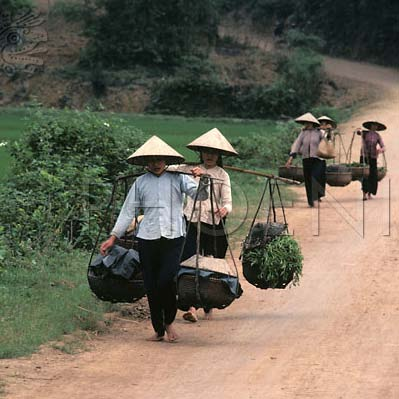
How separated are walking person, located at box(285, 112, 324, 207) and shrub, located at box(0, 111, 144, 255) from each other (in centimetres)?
258

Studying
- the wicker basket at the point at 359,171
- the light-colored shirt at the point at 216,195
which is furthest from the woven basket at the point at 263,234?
the wicker basket at the point at 359,171

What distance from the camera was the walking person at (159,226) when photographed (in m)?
8.01

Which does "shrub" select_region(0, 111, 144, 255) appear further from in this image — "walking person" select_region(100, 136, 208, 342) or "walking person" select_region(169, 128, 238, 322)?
"walking person" select_region(100, 136, 208, 342)

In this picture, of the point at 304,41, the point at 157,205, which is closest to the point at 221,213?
the point at 157,205

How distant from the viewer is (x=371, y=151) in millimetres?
17641

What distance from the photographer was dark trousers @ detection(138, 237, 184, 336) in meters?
8.01

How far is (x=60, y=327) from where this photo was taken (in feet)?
27.1

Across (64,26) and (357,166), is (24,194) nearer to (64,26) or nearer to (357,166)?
(357,166)

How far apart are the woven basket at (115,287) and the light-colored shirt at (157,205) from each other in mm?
364

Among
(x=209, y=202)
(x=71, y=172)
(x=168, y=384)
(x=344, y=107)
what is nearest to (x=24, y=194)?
(x=71, y=172)

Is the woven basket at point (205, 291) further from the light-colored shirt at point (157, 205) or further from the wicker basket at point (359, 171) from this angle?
the wicker basket at point (359, 171)

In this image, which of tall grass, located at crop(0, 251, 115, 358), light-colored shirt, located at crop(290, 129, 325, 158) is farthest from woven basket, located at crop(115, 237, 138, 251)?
light-colored shirt, located at crop(290, 129, 325, 158)

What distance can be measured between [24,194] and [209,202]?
3.84 m

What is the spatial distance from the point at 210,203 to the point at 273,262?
2.38ft
